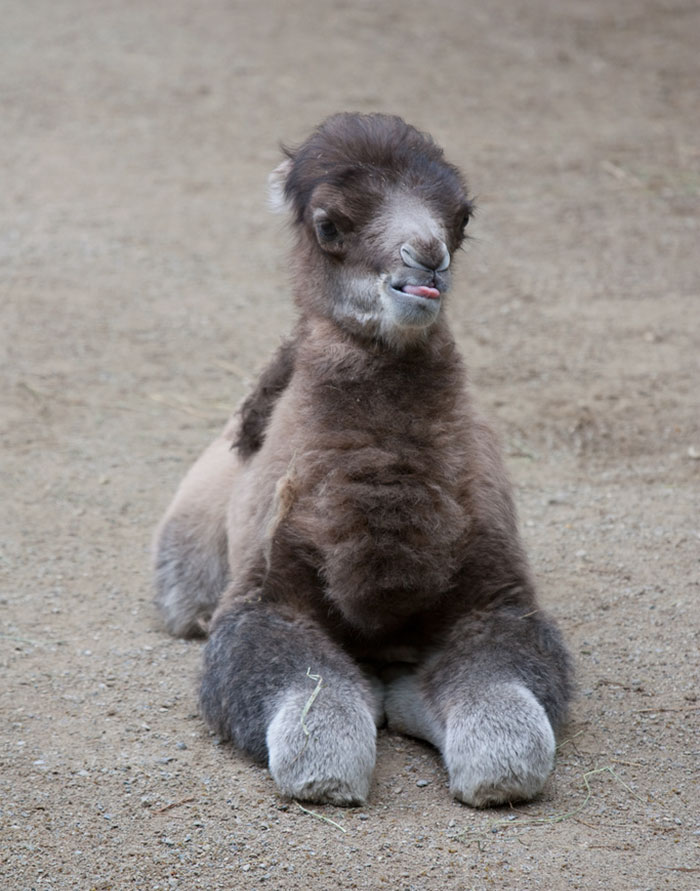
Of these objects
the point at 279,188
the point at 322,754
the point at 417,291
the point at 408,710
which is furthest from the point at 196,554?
the point at 417,291

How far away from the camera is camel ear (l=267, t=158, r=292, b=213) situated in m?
4.95

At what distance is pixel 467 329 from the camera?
8.91m

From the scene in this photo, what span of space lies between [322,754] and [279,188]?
2.10 metres

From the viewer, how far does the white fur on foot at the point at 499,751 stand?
13.2 ft

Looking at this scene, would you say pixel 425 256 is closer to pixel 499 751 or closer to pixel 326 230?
pixel 326 230

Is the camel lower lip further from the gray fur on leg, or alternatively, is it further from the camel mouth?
the gray fur on leg

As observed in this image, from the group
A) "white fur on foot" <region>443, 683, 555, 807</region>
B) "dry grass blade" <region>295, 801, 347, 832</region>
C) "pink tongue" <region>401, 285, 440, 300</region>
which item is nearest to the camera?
"dry grass blade" <region>295, 801, 347, 832</region>

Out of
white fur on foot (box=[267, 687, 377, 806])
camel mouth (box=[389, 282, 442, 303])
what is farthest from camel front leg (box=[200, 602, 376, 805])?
camel mouth (box=[389, 282, 442, 303])

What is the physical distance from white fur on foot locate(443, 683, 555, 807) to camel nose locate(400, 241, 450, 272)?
4.50 feet

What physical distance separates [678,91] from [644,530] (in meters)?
8.57

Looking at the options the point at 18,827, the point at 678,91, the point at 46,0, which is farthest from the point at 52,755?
the point at 46,0

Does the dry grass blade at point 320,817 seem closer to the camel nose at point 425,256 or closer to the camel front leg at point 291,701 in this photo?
the camel front leg at point 291,701

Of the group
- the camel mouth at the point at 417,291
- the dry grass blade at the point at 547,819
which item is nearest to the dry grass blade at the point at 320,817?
the dry grass blade at the point at 547,819

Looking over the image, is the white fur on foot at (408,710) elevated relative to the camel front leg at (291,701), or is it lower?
lower
